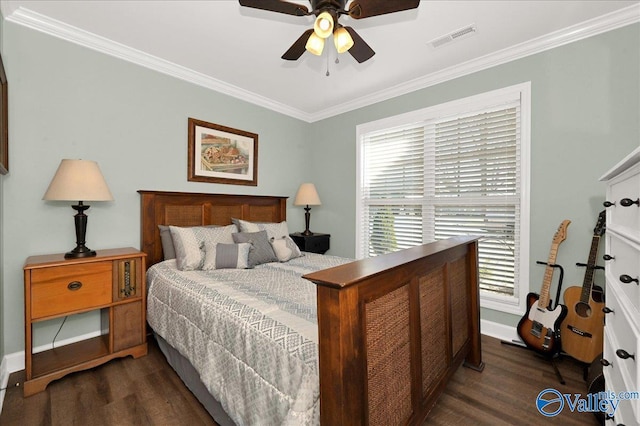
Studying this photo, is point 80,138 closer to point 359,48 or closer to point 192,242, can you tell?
point 192,242

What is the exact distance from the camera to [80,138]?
7.91 feet

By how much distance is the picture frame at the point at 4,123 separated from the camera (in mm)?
1878

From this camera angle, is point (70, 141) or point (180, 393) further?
point (70, 141)

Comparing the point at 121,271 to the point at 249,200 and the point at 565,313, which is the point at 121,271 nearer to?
the point at 249,200

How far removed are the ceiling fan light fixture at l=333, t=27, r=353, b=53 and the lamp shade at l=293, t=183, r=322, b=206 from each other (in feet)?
7.17

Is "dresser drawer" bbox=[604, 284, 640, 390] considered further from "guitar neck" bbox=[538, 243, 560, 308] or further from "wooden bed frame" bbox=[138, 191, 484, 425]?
"guitar neck" bbox=[538, 243, 560, 308]

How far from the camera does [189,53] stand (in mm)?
2695

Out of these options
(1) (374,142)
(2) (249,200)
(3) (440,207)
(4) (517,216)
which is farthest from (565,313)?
(2) (249,200)

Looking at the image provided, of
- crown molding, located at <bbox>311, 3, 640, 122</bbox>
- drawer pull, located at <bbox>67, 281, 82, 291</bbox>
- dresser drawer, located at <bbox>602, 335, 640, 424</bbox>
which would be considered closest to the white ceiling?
crown molding, located at <bbox>311, 3, 640, 122</bbox>

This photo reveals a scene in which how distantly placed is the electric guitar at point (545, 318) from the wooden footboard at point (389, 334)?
2.62 ft

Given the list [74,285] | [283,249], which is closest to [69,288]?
[74,285]

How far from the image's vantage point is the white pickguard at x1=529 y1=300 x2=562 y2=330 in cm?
221

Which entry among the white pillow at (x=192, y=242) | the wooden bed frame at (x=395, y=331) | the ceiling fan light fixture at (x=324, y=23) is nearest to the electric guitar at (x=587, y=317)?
the wooden bed frame at (x=395, y=331)

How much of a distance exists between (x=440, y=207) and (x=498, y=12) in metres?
1.76
